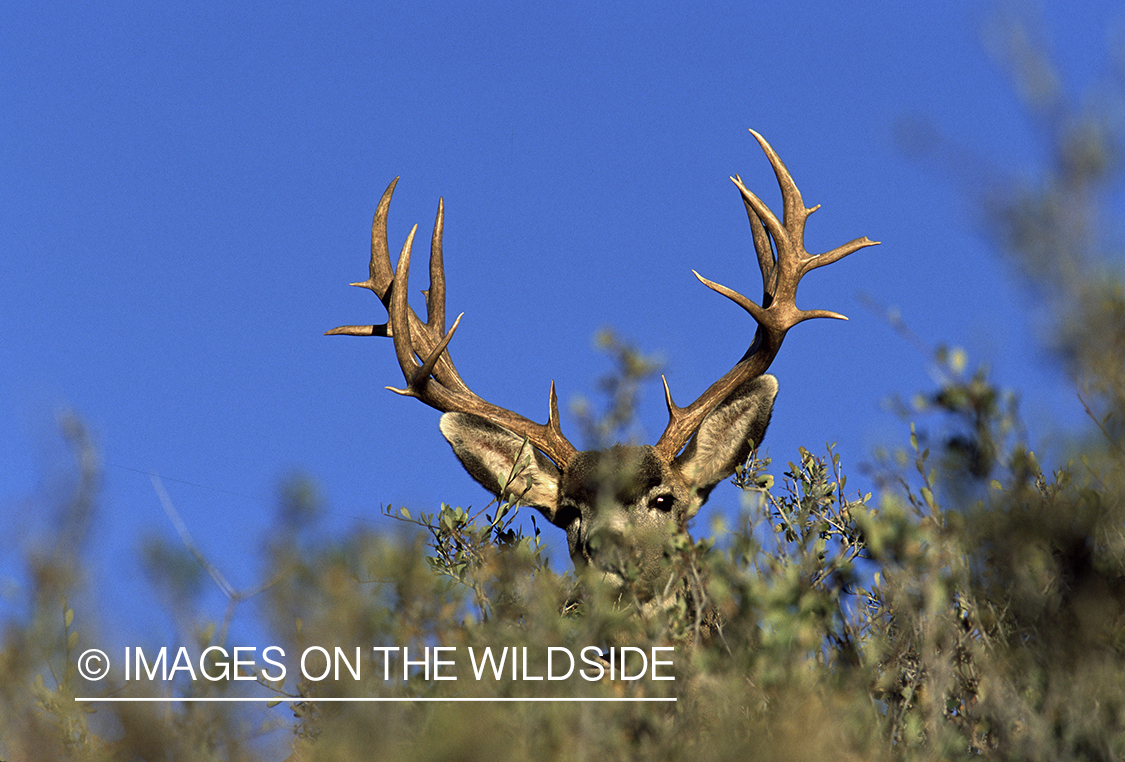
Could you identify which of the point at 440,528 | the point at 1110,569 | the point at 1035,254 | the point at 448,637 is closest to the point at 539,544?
the point at 440,528

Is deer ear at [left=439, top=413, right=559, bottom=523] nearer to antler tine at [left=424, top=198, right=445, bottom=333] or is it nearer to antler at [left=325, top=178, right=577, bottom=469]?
antler at [left=325, top=178, right=577, bottom=469]

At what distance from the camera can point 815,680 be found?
3320mm

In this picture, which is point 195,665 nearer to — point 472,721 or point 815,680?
point 472,721

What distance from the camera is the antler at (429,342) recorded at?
24.3ft

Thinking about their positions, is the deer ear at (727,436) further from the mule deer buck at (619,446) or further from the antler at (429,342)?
the antler at (429,342)

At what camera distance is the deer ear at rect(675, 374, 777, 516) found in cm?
670

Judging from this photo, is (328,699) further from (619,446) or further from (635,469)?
(635,469)

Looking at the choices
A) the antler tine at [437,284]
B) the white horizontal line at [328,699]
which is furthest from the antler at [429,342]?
the white horizontal line at [328,699]

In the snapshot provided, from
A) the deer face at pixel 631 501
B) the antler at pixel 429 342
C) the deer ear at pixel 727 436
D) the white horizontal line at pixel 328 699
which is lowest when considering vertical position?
the white horizontal line at pixel 328 699

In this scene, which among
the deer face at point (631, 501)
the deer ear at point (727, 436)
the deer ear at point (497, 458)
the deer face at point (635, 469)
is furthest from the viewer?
the deer ear at point (497, 458)

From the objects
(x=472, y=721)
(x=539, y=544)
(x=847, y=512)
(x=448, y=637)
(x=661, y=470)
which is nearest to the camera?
(x=472, y=721)

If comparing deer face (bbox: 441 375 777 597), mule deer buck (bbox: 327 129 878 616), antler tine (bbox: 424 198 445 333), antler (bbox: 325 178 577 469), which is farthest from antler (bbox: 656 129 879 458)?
antler tine (bbox: 424 198 445 333)

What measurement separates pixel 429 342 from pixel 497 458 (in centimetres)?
135

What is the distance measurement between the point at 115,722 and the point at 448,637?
41.0 inches
